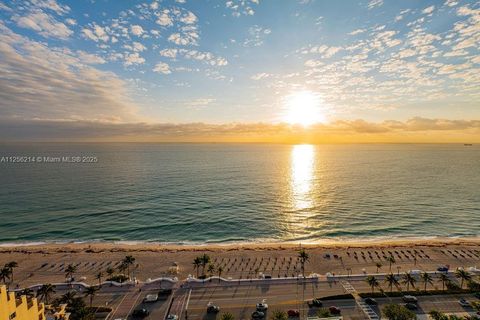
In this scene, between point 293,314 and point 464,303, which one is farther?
point 464,303

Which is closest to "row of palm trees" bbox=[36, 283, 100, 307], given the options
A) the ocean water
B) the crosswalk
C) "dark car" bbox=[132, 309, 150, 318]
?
"dark car" bbox=[132, 309, 150, 318]

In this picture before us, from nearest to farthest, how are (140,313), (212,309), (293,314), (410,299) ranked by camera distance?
1. (293,314)
2. (140,313)
3. (212,309)
4. (410,299)

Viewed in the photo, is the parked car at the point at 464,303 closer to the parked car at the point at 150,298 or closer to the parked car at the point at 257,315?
the parked car at the point at 257,315

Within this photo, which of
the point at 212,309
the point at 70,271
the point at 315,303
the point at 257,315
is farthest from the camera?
the point at 70,271

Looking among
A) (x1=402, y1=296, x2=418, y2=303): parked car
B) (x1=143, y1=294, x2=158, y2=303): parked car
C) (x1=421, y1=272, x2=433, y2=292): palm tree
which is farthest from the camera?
(x1=421, y1=272, x2=433, y2=292): palm tree

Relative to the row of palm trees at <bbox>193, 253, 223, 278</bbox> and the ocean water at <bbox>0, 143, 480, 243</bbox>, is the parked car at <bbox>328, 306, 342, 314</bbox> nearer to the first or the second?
the row of palm trees at <bbox>193, 253, 223, 278</bbox>

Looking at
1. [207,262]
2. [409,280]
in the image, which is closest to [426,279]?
[409,280]

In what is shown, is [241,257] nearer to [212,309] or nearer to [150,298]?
[212,309]
